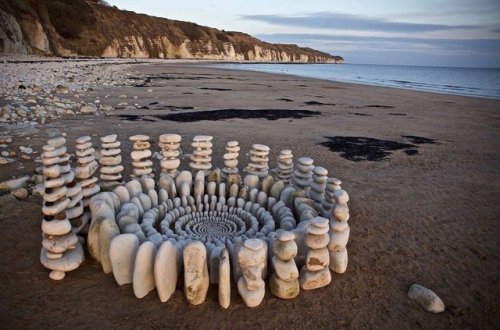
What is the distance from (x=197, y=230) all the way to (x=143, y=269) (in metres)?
0.99

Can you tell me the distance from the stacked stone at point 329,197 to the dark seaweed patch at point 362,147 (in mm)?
3962

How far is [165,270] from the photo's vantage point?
2.99 metres

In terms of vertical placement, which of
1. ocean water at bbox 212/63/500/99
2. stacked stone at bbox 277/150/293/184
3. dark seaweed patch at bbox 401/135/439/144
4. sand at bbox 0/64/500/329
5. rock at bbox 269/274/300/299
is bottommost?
ocean water at bbox 212/63/500/99

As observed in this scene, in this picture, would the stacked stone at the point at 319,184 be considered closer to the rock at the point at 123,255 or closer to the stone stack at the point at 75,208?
the rock at the point at 123,255

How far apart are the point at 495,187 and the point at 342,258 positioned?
470cm

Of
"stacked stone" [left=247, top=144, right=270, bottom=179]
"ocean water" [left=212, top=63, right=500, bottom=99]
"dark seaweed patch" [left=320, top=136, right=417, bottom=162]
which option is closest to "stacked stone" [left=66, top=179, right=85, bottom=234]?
"stacked stone" [left=247, top=144, right=270, bottom=179]

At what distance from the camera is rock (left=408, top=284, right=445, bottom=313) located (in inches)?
122

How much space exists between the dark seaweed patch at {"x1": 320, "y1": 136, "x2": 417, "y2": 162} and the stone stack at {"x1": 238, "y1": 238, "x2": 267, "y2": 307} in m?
5.50

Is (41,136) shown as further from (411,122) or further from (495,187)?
(411,122)

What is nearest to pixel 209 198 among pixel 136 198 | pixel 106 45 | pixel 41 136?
pixel 136 198

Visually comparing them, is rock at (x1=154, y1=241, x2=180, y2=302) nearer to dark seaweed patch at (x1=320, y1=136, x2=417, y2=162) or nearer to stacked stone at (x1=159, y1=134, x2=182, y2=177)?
stacked stone at (x1=159, y1=134, x2=182, y2=177)

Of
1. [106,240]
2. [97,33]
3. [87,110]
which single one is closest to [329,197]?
[106,240]

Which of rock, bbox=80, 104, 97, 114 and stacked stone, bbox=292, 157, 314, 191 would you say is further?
rock, bbox=80, 104, 97, 114

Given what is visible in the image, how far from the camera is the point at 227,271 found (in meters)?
2.95
